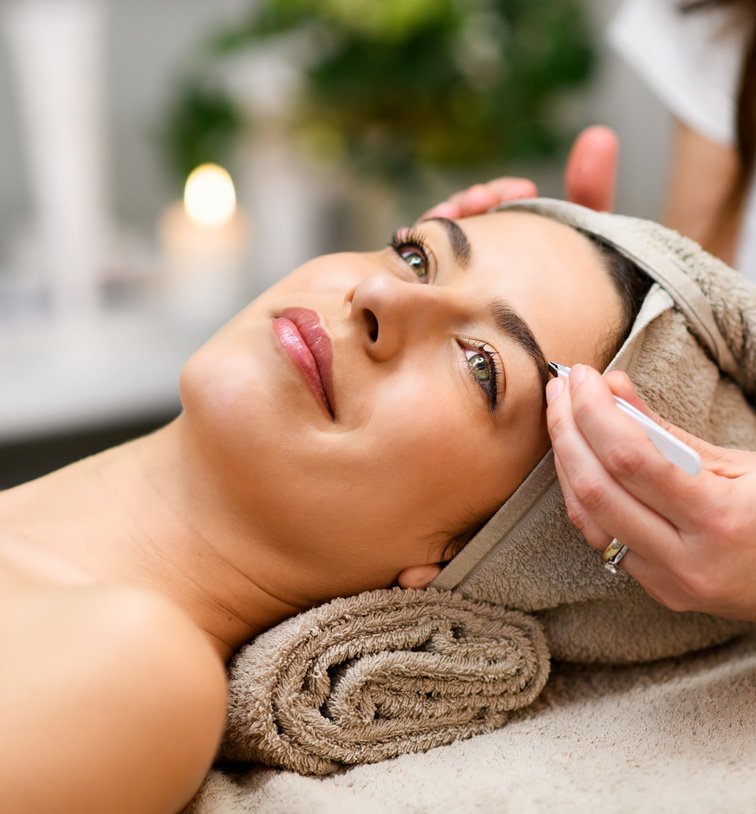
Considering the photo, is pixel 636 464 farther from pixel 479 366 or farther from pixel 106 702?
pixel 106 702

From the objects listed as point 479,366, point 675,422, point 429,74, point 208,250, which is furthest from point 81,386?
point 675,422

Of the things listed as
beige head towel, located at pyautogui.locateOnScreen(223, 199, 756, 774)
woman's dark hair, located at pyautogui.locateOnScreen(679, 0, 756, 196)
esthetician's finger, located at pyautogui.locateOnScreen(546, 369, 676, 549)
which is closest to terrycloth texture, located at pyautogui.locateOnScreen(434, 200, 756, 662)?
beige head towel, located at pyautogui.locateOnScreen(223, 199, 756, 774)

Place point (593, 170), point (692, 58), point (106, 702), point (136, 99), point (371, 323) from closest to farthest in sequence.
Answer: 1. point (106, 702)
2. point (371, 323)
3. point (593, 170)
4. point (692, 58)
5. point (136, 99)

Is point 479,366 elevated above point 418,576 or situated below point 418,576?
above

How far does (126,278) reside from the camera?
7.20ft

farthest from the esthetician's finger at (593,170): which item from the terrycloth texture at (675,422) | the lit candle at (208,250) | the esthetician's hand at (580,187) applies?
the lit candle at (208,250)

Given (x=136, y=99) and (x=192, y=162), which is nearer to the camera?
(x=192, y=162)

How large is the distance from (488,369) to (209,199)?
1375 millimetres

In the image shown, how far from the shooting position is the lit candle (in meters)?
2.05

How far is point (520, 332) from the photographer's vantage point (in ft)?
2.75

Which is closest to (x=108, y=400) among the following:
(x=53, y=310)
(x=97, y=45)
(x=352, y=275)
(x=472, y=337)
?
(x=53, y=310)

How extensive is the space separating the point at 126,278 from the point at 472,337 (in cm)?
153

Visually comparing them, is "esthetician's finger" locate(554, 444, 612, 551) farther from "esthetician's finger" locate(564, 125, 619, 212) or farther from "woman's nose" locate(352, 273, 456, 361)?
"esthetician's finger" locate(564, 125, 619, 212)

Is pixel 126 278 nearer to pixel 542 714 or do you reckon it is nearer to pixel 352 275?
pixel 352 275
